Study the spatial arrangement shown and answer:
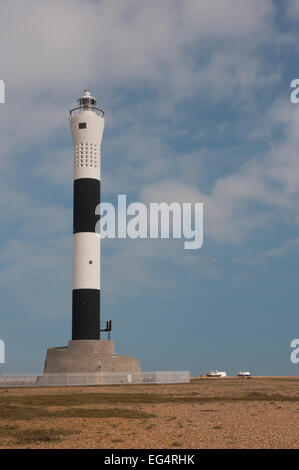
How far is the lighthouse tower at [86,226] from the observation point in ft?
173

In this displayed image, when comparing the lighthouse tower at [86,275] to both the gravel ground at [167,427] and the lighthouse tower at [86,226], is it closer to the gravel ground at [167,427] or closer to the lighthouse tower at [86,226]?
the lighthouse tower at [86,226]

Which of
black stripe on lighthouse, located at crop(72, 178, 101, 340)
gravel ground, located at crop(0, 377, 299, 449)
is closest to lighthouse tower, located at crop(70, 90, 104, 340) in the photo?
black stripe on lighthouse, located at crop(72, 178, 101, 340)

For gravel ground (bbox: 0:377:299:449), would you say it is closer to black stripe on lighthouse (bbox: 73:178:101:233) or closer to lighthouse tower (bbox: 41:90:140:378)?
lighthouse tower (bbox: 41:90:140:378)

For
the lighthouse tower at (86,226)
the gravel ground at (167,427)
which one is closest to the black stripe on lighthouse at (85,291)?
the lighthouse tower at (86,226)

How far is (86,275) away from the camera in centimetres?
5275

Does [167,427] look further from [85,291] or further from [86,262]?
[86,262]

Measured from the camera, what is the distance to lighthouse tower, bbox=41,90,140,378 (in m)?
51.2

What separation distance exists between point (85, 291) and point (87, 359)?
6.20 m

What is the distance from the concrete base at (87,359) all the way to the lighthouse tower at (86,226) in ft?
4.11

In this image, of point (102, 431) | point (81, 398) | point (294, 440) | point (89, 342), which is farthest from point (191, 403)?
point (89, 342)

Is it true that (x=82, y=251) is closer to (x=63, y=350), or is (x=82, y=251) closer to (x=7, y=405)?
(x=63, y=350)

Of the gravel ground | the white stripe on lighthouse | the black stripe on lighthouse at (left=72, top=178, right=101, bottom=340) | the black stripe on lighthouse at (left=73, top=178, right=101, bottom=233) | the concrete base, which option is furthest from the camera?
the black stripe on lighthouse at (left=73, top=178, right=101, bottom=233)

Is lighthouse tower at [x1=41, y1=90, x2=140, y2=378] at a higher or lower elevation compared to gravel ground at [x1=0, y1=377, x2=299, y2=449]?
higher

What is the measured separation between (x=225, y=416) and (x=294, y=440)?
6.13m
